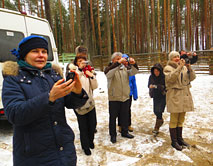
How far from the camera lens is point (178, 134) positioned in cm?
330

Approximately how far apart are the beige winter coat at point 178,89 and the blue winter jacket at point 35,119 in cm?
224

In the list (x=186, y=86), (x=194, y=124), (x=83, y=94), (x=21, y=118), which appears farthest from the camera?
(x=194, y=124)

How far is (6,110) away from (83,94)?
607mm

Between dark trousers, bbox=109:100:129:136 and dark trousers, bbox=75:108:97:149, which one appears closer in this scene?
dark trousers, bbox=75:108:97:149

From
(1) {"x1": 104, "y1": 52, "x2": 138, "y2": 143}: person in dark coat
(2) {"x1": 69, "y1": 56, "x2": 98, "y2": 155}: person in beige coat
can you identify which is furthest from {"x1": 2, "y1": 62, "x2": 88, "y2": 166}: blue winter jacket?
(1) {"x1": 104, "y1": 52, "x2": 138, "y2": 143}: person in dark coat

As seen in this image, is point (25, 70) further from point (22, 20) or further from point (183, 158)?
point (22, 20)

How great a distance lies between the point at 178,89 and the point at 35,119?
2.77 metres

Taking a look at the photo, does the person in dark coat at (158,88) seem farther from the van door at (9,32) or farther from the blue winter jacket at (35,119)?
the van door at (9,32)

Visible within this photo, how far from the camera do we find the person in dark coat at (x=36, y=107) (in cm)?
114

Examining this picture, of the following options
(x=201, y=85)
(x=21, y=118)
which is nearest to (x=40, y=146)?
(x=21, y=118)

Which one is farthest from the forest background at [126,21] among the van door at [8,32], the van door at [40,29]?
the van door at [8,32]

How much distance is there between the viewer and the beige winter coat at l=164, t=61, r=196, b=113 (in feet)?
10.0

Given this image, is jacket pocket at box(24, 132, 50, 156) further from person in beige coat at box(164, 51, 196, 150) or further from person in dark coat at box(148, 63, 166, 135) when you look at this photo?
person in dark coat at box(148, 63, 166, 135)

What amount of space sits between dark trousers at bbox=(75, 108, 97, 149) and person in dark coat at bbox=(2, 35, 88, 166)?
166 cm
